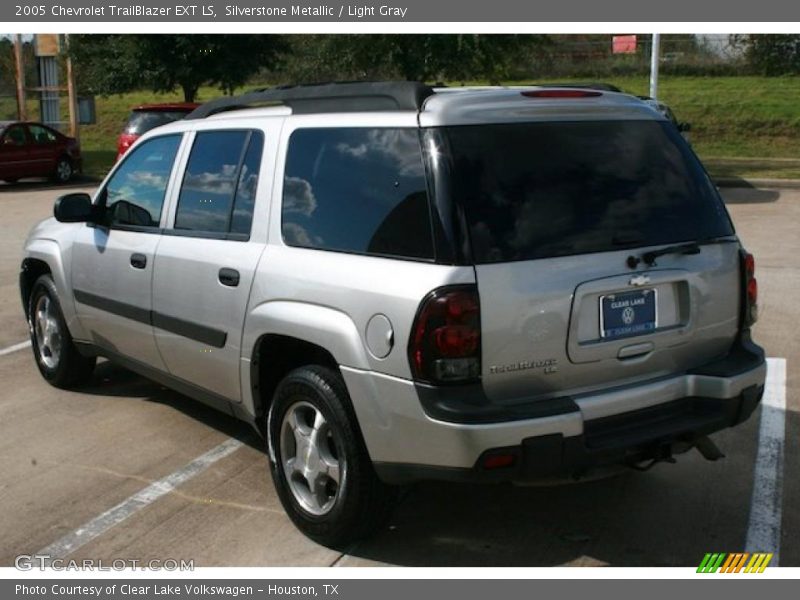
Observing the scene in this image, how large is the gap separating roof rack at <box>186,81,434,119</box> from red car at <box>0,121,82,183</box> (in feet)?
62.1

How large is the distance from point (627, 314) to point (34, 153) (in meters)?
21.2

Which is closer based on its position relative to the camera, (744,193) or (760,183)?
(744,193)

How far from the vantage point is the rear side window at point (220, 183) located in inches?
180

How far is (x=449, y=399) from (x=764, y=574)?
149 cm

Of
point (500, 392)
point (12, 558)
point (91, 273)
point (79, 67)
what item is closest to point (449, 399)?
point (500, 392)

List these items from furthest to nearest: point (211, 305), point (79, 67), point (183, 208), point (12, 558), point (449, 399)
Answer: point (79, 67) < point (183, 208) < point (211, 305) < point (12, 558) < point (449, 399)

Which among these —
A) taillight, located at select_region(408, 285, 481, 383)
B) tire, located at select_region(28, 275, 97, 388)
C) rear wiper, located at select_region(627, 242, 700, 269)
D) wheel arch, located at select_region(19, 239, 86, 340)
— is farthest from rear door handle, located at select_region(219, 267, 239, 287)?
tire, located at select_region(28, 275, 97, 388)

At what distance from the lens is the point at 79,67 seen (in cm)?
2700

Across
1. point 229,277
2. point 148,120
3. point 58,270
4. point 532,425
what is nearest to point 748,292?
point 532,425

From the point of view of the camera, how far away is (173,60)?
79.2 feet

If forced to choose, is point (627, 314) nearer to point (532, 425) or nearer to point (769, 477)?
point (532, 425)

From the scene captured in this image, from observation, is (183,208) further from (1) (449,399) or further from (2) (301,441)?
(1) (449,399)

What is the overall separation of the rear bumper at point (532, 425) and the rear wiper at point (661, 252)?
0.48 meters

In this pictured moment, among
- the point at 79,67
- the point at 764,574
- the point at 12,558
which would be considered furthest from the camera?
the point at 79,67
